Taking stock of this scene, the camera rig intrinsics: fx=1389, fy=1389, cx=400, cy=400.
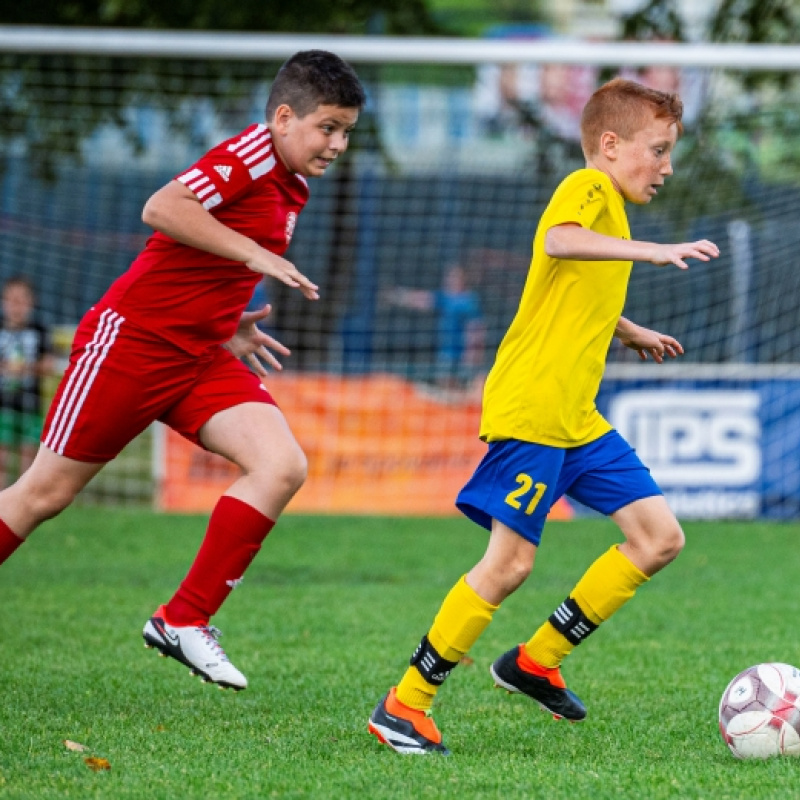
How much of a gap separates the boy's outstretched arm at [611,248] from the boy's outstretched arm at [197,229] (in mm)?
795

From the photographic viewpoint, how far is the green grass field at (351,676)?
3775 mm

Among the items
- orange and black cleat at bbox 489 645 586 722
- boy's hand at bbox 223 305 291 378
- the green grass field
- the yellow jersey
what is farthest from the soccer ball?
boy's hand at bbox 223 305 291 378

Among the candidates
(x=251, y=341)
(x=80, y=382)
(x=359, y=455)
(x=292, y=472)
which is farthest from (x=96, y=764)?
(x=359, y=455)

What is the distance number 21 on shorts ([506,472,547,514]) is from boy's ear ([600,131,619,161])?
1062 millimetres

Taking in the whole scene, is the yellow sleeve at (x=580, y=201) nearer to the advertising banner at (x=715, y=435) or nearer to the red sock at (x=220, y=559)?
the red sock at (x=220, y=559)

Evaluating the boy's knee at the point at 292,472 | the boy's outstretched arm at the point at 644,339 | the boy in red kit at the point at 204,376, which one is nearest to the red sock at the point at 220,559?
the boy in red kit at the point at 204,376

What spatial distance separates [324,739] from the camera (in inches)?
170

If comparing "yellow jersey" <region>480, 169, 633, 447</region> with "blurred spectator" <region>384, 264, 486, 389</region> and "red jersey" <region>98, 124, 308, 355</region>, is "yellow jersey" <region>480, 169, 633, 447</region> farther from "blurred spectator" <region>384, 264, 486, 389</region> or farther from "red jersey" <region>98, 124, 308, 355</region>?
"blurred spectator" <region>384, 264, 486, 389</region>

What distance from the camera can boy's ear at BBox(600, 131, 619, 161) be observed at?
14.6 feet

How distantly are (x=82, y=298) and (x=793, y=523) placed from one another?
6291 millimetres

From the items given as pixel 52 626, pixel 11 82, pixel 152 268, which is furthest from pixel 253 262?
pixel 11 82

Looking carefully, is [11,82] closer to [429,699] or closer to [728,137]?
[728,137]

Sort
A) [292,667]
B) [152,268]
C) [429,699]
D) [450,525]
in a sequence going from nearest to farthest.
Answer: [429,699] → [152,268] → [292,667] → [450,525]

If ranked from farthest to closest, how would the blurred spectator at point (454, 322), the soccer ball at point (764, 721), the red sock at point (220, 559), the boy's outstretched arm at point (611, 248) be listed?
the blurred spectator at point (454, 322) → the red sock at point (220, 559) → the soccer ball at point (764, 721) → the boy's outstretched arm at point (611, 248)
